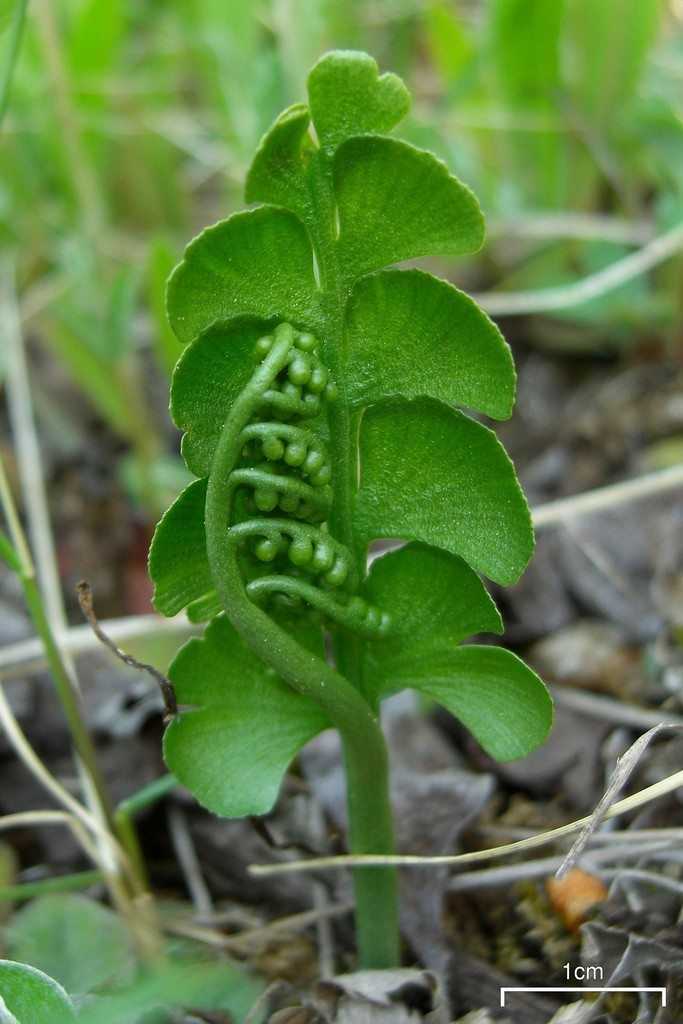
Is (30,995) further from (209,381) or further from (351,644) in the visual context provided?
(209,381)

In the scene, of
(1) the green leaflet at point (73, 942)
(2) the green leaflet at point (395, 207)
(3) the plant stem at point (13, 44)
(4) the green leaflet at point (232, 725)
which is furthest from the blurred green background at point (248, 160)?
(2) the green leaflet at point (395, 207)

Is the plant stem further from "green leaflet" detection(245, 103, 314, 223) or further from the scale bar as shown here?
the scale bar

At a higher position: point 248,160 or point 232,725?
point 248,160

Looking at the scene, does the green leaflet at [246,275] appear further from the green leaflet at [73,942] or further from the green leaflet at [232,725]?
the green leaflet at [73,942]

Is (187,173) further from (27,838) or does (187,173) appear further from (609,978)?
(609,978)

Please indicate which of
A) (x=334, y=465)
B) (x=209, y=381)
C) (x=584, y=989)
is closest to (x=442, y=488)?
(x=334, y=465)
